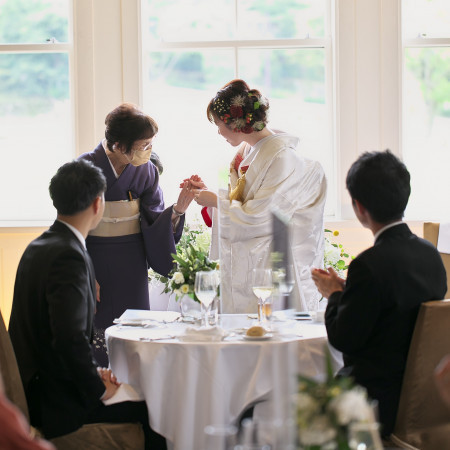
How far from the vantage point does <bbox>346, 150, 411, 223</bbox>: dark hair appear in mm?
2332

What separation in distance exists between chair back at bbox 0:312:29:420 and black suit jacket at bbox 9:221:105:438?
0.07 meters

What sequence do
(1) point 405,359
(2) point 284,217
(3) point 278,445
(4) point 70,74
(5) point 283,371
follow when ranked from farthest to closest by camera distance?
(4) point 70,74
(2) point 284,217
(5) point 283,371
(1) point 405,359
(3) point 278,445

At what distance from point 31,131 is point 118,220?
2.31 m

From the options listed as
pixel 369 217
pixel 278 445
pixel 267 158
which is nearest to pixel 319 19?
pixel 267 158

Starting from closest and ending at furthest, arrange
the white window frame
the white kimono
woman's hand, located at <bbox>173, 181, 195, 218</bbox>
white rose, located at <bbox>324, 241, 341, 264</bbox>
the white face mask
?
the white kimono → the white face mask → woman's hand, located at <bbox>173, 181, 195, 218</bbox> → white rose, located at <bbox>324, 241, 341, 264</bbox> → the white window frame

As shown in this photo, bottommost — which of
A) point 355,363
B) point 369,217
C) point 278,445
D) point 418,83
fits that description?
point 355,363

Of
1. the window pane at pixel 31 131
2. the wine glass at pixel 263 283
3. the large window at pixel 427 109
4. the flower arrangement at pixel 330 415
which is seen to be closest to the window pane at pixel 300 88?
the large window at pixel 427 109

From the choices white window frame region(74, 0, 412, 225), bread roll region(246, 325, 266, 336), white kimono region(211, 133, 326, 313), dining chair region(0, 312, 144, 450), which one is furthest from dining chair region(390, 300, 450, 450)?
white window frame region(74, 0, 412, 225)

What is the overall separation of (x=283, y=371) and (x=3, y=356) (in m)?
0.90

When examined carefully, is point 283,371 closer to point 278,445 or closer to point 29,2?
point 278,445

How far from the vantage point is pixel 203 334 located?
2.66m

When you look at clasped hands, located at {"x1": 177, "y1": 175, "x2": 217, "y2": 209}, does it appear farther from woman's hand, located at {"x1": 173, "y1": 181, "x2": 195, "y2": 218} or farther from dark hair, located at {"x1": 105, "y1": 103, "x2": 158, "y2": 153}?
dark hair, located at {"x1": 105, "y1": 103, "x2": 158, "y2": 153}

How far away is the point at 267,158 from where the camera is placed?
384cm

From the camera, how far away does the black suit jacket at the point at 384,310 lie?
2.23m
